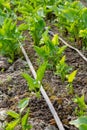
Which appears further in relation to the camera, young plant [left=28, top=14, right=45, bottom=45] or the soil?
young plant [left=28, top=14, right=45, bottom=45]

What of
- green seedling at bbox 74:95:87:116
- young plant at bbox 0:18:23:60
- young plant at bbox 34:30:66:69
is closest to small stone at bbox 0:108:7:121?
green seedling at bbox 74:95:87:116

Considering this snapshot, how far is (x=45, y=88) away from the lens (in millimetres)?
2883

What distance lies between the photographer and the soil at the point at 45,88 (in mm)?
2490

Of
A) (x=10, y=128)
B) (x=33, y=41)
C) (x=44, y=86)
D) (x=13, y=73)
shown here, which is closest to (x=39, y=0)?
(x=33, y=41)

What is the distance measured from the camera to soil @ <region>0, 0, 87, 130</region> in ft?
8.17

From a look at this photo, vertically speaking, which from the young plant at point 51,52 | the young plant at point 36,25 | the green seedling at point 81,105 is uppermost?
the young plant at point 36,25

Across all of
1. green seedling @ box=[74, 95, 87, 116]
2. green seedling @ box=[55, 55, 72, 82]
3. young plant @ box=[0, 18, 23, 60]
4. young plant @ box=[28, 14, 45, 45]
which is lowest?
green seedling @ box=[74, 95, 87, 116]

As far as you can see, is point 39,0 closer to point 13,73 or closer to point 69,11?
point 69,11

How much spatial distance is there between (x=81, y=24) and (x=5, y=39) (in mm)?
766

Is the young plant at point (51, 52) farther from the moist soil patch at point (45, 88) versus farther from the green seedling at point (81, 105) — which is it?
the green seedling at point (81, 105)

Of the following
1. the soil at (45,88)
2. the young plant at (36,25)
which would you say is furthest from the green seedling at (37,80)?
the young plant at (36,25)

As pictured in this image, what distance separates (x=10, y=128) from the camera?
7.26 feet

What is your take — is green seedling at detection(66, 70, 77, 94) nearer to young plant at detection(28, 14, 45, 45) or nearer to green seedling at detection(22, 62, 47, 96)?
green seedling at detection(22, 62, 47, 96)

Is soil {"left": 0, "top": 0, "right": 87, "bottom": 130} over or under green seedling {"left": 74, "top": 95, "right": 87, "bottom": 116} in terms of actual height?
over
